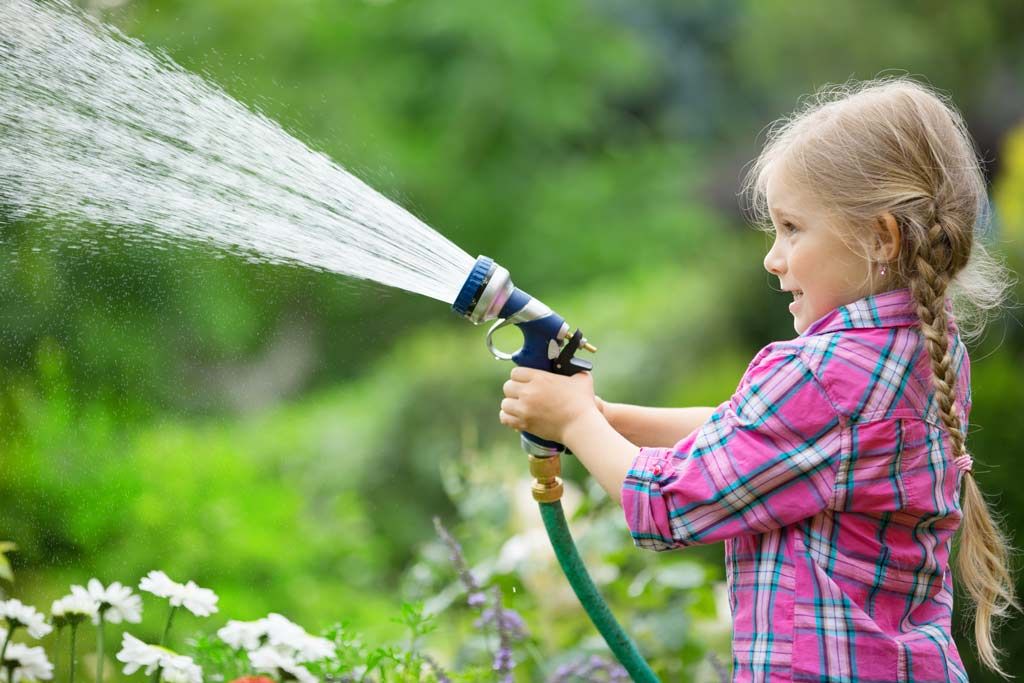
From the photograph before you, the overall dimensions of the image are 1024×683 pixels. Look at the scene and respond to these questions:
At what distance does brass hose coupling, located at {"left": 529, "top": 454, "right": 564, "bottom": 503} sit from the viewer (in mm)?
1766

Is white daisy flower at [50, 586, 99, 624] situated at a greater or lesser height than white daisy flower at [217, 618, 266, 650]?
greater

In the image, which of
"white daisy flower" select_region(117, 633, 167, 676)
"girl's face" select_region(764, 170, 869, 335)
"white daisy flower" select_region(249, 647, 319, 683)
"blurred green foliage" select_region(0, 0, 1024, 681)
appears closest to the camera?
"girl's face" select_region(764, 170, 869, 335)

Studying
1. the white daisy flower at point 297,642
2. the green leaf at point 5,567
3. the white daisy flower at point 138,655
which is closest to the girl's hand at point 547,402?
the white daisy flower at point 297,642

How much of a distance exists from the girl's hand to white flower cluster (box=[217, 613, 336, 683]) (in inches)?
24.0

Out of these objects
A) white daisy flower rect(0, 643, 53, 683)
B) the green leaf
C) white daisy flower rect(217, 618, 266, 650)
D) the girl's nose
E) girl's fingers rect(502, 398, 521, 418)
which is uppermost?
the green leaf

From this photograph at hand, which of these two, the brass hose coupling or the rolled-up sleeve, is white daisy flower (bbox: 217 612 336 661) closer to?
the brass hose coupling

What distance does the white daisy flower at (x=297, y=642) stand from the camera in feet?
6.56

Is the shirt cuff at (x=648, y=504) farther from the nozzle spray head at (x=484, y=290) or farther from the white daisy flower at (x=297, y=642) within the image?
the white daisy flower at (x=297, y=642)

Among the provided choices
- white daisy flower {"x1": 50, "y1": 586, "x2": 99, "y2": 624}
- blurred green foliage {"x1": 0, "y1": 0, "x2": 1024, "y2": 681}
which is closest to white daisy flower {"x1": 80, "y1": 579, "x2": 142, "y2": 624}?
white daisy flower {"x1": 50, "y1": 586, "x2": 99, "y2": 624}

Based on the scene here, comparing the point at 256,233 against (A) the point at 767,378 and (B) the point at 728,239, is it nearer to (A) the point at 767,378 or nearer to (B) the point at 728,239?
(A) the point at 767,378

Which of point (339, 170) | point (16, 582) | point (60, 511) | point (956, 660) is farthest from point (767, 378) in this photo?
point (60, 511)

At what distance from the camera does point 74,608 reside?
1.96m

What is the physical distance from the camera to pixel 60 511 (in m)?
2.61

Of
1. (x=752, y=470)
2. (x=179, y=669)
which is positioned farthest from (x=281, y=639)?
(x=752, y=470)
